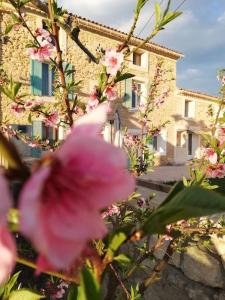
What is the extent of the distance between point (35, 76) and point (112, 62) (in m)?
14.7

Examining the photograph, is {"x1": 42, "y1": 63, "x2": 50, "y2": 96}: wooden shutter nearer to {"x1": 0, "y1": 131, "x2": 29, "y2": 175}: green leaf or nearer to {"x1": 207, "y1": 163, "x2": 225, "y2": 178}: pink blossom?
{"x1": 207, "y1": 163, "x2": 225, "y2": 178}: pink blossom

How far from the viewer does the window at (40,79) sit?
1590cm

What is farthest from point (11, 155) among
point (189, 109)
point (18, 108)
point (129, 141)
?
point (189, 109)

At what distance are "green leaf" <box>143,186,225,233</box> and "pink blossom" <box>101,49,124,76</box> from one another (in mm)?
1484

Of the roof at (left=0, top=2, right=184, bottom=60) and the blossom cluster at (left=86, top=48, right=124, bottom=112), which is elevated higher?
the roof at (left=0, top=2, right=184, bottom=60)

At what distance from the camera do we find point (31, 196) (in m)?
0.30

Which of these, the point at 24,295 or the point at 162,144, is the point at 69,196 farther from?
the point at 162,144

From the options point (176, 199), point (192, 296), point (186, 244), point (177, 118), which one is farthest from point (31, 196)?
point (177, 118)

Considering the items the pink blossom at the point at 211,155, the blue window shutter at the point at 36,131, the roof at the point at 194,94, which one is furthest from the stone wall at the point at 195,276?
the roof at the point at 194,94

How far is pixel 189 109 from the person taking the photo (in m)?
25.5

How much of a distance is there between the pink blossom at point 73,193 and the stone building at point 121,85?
10.3m

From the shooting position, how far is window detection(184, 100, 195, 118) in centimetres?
2516

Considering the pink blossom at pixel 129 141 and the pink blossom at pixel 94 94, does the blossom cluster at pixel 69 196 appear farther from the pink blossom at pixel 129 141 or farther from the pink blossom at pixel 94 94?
the pink blossom at pixel 129 141

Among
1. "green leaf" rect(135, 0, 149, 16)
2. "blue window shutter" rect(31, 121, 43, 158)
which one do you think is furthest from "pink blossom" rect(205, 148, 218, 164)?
"blue window shutter" rect(31, 121, 43, 158)
